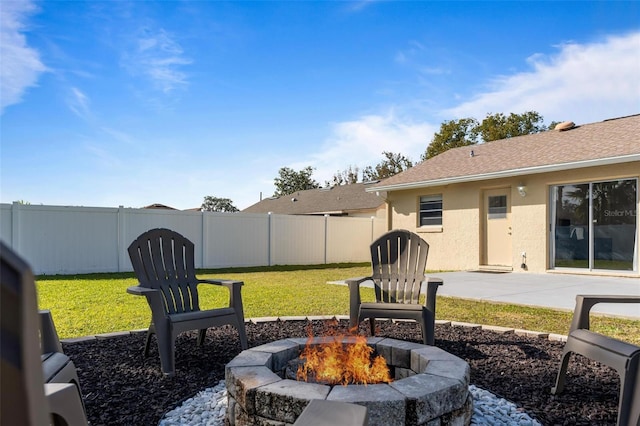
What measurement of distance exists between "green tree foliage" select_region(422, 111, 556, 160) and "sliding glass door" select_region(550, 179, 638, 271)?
17735 mm

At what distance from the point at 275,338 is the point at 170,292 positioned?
3.69 feet

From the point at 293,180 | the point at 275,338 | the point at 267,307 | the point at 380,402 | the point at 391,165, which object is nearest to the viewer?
the point at 380,402

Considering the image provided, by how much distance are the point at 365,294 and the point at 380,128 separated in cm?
1126

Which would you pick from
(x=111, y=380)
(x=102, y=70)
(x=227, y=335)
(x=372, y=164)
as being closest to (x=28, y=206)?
(x=102, y=70)

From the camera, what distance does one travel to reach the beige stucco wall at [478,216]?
32.4ft

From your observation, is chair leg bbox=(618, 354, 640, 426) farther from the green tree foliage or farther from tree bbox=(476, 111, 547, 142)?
tree bbox=(476, 111, 547, 142)

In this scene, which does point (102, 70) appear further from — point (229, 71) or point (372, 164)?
point (372, 164)

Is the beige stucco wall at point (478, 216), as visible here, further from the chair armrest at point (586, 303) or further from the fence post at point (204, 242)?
the chair armrest at point (586, 303)

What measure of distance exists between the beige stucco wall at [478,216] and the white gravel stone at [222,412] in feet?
26.7

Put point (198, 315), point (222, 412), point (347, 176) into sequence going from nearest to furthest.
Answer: point (222, 412), point (198, 315), point (347, 176)

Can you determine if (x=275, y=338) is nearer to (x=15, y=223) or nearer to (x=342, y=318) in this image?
(x=342, y=318)

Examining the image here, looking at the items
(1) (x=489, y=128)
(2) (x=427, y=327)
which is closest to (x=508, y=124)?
(1) (x=489, y=128)

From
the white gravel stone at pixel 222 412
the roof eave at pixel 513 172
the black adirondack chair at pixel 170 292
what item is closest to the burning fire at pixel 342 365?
the white gravel stone at pixel 222 412

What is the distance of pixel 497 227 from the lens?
37.3 ft
